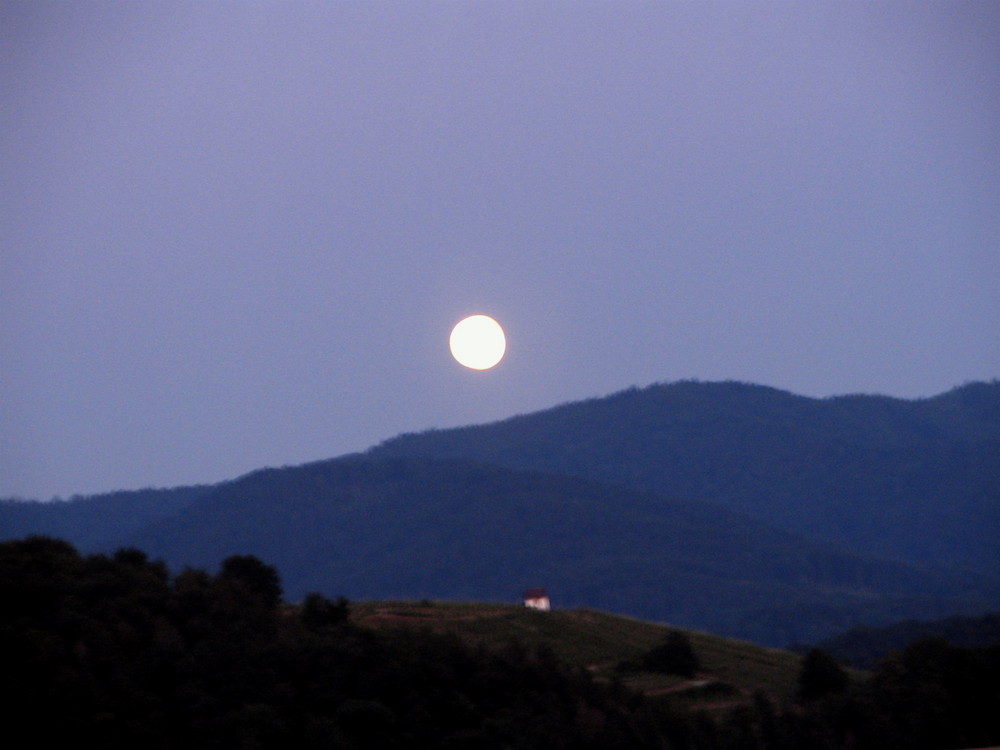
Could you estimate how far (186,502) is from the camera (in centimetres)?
16038

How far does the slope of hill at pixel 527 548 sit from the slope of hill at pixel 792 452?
23.2 metres

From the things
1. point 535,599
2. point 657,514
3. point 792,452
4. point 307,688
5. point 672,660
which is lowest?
point 672,660

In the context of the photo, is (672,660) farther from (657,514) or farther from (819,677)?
(657,514)

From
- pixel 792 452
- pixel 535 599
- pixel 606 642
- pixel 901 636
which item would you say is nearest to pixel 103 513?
pixel 792 452

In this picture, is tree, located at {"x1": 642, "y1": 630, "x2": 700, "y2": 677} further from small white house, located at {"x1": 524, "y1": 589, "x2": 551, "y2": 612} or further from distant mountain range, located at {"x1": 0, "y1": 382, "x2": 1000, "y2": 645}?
distant mountain range, located at {"x1": 0, "y1": 382, "x2": 1000, "y2": 645}

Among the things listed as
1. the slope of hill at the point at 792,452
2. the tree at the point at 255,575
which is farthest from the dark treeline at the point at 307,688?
the slope of hill at the point at 792,452

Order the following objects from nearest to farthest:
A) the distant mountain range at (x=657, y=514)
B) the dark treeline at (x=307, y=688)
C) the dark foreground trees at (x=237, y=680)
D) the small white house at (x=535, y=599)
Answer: the dark foreground trees at (x=237, y=680) → the dark treeline at (x=307, y=688) → the small white house at (x=535, y=599) → the distant mountain range at (x=657, y=514)

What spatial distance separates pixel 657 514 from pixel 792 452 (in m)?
43.6

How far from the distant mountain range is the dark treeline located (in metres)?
74.8

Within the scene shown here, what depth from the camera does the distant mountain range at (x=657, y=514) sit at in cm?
11631

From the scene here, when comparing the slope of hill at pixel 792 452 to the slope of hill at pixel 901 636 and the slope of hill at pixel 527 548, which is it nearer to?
the slope of hill at pixel 527 548

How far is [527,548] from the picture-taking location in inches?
4916

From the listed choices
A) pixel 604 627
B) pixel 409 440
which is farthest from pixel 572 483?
pixel 604 627

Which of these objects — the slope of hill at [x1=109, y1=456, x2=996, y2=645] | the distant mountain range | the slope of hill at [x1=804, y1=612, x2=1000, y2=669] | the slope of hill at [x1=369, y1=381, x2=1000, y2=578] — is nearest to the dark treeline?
the slope of hill at [x1=804, y1=612, x2=1000, y2=669]
